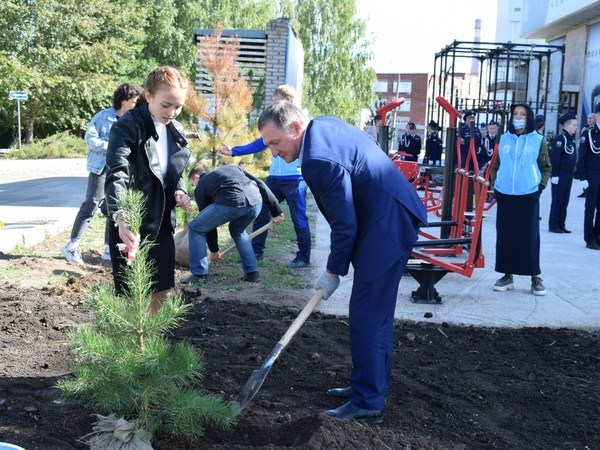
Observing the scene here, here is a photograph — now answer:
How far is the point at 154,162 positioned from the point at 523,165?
166 inches

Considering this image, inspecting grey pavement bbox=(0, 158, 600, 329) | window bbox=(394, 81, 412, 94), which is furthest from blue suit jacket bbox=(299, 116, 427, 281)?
window bbox=(394, 81, 412, 94)

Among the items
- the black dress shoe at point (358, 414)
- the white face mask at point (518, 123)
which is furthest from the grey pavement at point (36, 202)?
the white face mask at point (518, 123)

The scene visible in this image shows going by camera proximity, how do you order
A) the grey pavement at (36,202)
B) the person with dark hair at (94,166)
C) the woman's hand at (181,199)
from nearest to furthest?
the woman's hand at (181,199) < the person with dark hair at (94,166) < the grey pavement at (36,202)

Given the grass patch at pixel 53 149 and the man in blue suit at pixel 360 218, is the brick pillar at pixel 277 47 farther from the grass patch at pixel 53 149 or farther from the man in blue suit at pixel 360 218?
the man in blue suit at pixel 360 218

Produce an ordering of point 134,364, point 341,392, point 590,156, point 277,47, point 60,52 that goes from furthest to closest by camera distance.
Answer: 1. point 60,52
2. point 277,47
3. point 590,156
4. point 341,392
5. point 134,364

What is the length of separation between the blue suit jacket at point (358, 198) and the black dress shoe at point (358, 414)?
685 mm

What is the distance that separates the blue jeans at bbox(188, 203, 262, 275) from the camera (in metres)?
6.50

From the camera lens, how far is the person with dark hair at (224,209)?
6492 mm

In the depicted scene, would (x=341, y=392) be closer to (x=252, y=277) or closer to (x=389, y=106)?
(x=252, y=277)

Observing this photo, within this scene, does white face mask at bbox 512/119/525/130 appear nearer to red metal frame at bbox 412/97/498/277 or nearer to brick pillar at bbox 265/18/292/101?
red metal frame at bbox 412/97/498/277

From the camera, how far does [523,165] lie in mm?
6703

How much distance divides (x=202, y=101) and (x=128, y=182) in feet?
26.3

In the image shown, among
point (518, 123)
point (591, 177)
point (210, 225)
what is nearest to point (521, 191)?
point (518, 123)

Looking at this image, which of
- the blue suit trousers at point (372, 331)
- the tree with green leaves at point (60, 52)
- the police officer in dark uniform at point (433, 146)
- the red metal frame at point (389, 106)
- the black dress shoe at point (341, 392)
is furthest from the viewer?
the tree with green leaves at point (60, 52)
